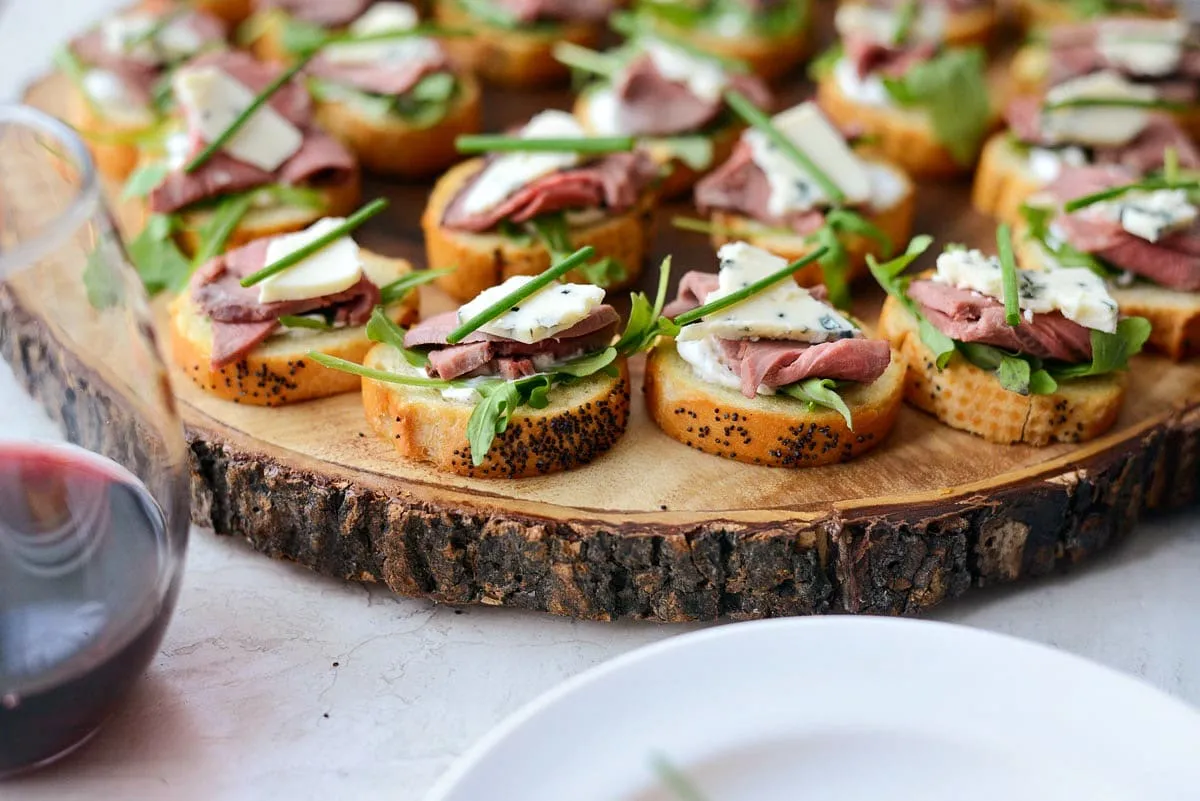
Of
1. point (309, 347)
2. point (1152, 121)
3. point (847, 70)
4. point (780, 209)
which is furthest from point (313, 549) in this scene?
point (1152, 121)

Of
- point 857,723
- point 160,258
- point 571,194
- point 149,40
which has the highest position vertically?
point 149,40

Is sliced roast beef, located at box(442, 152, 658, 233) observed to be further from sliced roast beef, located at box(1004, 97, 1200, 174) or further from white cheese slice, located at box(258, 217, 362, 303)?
sliced roast beef, located at box(1004, 97, 1200, 174)

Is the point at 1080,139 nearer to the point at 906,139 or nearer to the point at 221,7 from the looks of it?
the point at 906,139

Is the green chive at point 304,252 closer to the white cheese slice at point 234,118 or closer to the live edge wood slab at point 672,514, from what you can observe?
the live edge wood slab at point 672,514

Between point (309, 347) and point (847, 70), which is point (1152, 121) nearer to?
point (847, 70)

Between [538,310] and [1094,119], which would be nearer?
[538,310]

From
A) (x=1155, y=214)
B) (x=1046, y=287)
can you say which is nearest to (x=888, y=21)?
(x=1155, y=214)
